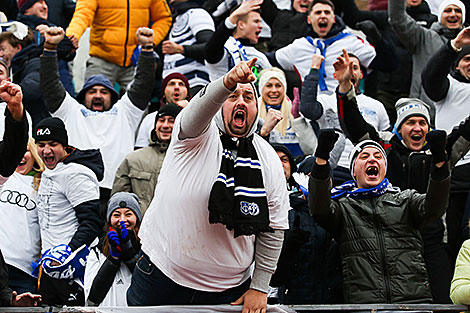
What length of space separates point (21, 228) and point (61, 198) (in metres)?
0.42

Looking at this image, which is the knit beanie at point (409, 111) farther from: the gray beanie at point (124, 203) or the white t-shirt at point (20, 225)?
the white t-shirt at point (20, 225)

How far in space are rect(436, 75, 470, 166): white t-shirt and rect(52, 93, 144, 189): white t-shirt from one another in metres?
2.96

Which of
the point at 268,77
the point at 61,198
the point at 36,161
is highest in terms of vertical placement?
the point at 268,77

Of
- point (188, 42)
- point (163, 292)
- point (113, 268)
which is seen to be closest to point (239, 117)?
point (163, 292)

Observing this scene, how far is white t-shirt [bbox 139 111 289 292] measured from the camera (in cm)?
443

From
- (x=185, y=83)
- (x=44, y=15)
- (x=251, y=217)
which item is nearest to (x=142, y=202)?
(x=185, y=83)

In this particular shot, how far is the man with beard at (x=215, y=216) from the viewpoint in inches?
171

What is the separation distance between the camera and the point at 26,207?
22.0 ft

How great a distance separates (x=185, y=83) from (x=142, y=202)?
1.56 m

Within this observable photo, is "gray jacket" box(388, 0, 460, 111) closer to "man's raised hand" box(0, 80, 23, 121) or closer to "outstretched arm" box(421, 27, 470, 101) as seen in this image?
"outstretched arm" box(421, 27, 470, 101)

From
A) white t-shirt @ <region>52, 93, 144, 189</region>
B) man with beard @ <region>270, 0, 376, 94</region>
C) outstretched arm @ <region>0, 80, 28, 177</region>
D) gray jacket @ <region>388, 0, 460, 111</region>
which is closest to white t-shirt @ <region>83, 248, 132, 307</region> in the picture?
white t-shirt @ <region>52, 93, 144, 189</region>

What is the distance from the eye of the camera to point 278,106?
25.9 feet

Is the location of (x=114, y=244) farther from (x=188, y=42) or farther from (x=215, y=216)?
(x=188, y=42)

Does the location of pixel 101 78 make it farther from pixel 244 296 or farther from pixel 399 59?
pixel 244 296
